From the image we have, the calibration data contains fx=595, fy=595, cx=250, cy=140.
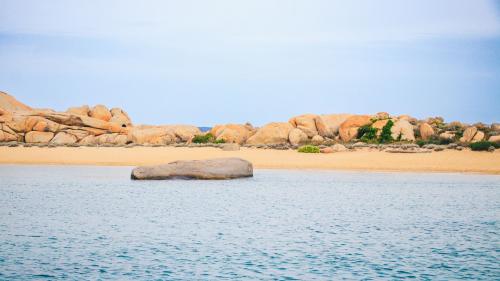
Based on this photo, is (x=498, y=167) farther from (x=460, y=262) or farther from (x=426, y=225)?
(x=460, y=262)

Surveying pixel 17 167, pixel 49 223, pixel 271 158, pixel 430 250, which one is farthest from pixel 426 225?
pixel 17 167

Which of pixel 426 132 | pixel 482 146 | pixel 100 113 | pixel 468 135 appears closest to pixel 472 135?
pixel 468 135

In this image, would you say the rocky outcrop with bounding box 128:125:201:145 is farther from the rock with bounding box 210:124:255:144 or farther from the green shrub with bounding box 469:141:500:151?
the green shrub with bounding box 469:141:500:151

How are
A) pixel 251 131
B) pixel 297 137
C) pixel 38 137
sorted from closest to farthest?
pixel 297 137 < pixel 38 137 < pixel 251 131

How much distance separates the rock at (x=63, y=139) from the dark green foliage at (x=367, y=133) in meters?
25.8

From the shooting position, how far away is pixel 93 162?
39062 mm

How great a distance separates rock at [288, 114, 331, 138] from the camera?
55.0 m

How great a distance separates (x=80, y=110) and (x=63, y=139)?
10934 millimetres

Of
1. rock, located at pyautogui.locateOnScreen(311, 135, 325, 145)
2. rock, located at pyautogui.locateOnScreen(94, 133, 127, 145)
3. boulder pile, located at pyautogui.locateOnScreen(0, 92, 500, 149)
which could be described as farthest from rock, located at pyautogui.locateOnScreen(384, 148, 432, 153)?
rock, located at pyautogui.locateOnScreen(94, 133, 127, 145)

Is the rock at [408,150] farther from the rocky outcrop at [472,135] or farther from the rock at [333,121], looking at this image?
the rock at [333,121]

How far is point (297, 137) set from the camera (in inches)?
2056

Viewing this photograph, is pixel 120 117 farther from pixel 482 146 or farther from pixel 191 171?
pixel 482 146

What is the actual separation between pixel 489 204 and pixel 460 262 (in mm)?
9406

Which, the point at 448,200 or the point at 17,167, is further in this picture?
the point at 17,167
